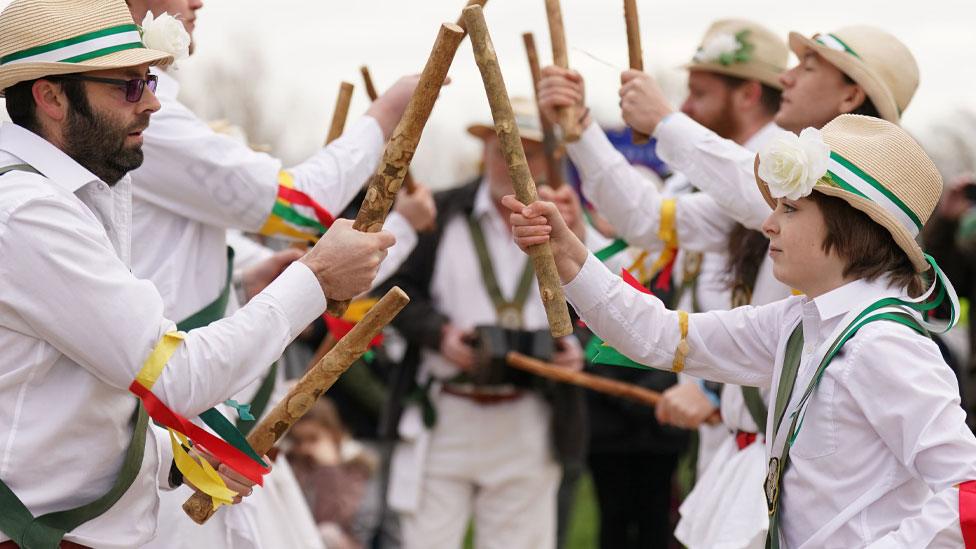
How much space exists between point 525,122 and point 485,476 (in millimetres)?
1672

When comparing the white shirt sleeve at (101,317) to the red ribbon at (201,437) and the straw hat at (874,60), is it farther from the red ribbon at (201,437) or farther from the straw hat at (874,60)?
the straw hat at (874,60)

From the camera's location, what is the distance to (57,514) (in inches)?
126

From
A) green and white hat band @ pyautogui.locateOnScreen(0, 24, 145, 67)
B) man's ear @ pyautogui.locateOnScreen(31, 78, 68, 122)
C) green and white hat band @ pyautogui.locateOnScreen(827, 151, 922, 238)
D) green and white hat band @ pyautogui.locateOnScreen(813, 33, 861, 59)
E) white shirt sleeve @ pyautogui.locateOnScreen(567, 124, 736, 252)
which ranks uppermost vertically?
green and white hat band @ pyautogui.locateOnScreen(0, 24, 145, 67)

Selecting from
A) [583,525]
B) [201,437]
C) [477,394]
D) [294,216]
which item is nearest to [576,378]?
[477,394]

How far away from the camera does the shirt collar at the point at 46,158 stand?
326cm

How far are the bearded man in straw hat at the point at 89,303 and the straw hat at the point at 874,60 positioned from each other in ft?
5.49

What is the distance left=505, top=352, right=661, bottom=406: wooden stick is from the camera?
640cm

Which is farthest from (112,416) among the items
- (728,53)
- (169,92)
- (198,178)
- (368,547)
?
(368,547)

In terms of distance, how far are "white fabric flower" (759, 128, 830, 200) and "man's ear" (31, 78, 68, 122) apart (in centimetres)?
161

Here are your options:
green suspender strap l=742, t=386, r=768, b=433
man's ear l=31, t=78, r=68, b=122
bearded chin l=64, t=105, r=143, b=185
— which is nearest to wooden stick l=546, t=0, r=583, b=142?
green suspender strap l=742, t=386, r=768, b=433

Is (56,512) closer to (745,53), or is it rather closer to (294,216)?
(294,216)

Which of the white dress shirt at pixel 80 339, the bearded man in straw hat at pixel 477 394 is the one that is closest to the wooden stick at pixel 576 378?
the bearded man in straw hat at pixel 477 394

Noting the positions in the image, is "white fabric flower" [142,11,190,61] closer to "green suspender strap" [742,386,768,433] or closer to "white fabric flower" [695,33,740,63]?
"green suspender strap" [742,386,768,433]

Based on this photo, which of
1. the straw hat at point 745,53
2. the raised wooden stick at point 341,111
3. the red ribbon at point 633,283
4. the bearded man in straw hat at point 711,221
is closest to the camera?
the red ribbon at point 633,283
